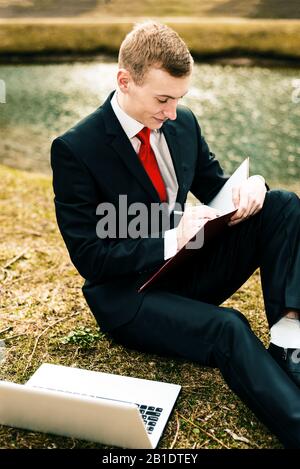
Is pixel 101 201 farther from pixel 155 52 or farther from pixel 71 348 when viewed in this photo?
pixel 71 348

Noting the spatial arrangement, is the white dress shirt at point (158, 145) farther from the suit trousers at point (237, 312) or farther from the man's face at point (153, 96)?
the suit trousers at point (237, 312)

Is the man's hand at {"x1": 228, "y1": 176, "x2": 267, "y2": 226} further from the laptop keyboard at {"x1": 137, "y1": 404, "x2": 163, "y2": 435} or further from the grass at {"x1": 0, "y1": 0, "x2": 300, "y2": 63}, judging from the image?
the grass at {"x1": 0, "y1": 0, "x2": 300, "y2": 63}

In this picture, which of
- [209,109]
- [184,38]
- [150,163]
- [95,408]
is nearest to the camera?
[95,408]

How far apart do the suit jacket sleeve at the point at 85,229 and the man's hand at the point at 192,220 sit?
0.16 meters

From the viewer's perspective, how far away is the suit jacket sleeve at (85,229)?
3.11m

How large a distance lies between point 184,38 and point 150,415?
2007cm

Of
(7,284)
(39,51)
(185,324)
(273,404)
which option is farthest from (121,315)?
(39,51)

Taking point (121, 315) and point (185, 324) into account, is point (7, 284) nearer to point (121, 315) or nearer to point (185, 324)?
point (121, 315)

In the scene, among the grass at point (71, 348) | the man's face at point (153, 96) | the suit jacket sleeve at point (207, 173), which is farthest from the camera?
the suit jacket sleeve at point (207, 173)

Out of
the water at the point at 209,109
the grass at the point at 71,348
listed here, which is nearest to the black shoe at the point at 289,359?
the grass at the point at 71,348

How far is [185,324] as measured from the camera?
3.02 meters

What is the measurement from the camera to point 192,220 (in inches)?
117

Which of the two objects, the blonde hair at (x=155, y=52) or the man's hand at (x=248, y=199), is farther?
the man's hand at (x=248, y=199)

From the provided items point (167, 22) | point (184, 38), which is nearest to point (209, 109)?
point (184, 38)
